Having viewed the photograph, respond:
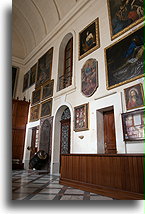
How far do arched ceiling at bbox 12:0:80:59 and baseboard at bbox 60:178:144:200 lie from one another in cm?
863

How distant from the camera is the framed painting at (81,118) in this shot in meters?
6.08

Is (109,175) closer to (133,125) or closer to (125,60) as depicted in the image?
(133,125)

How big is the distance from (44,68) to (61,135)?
15.8 feet

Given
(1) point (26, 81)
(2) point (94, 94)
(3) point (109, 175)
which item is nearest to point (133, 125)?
(3) point (109, 175)

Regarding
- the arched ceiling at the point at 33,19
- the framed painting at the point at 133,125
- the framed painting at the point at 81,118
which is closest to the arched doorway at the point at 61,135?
the framed painting at the point at 81,118

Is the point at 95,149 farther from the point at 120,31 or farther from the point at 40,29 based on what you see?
the point at 40,29

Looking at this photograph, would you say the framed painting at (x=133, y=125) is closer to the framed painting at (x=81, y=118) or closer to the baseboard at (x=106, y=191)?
the baseboard at (x=106, y=191)

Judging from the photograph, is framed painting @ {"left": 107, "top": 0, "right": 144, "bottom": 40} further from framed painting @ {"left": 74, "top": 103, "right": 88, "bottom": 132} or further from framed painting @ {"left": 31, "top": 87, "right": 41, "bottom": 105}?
framed painting @ {"left": 31, "top": 87, "right": 41, "bottom": 105}

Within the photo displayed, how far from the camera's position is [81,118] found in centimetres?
630

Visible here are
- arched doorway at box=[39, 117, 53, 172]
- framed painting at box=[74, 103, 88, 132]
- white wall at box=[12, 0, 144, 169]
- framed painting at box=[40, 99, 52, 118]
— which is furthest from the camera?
framed painting at box=[40, 99, 52, 118]

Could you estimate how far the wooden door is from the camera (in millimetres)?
5230

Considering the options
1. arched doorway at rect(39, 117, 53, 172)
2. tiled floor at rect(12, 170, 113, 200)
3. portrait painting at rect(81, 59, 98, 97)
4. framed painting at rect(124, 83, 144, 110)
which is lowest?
tiled floor at rect(12, 170, 113, 200)

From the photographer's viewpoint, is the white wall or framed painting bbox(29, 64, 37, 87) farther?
framed painting bbox(29, 64, 37, 87)

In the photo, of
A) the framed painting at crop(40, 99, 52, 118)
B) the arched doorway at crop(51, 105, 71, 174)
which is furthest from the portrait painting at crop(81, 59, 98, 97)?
the framed painting at crop(40, 99, 52, 118)
